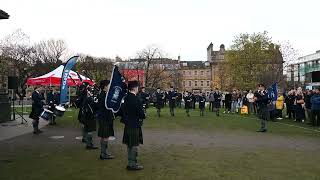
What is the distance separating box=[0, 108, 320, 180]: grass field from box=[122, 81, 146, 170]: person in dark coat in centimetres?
35

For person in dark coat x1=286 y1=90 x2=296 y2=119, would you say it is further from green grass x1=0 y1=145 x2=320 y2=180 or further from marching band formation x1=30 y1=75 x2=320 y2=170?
green grass x1=0 y1=145 x2=320 y2=180

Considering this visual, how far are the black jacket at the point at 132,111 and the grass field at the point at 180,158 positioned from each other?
3.59 feet

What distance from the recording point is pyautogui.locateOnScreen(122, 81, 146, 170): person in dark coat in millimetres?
9000

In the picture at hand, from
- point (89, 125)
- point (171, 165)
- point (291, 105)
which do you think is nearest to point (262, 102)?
point (89, 125)

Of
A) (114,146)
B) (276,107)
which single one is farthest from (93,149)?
(276,107)

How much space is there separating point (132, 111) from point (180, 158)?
232 centimetres

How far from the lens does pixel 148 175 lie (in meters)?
8.52

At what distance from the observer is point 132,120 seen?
908 centimetres

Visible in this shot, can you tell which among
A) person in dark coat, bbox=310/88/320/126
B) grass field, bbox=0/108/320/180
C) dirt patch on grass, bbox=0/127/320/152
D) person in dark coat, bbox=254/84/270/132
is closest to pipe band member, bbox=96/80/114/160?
grass field, bbox=0/108/320/180

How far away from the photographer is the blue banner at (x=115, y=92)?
930 cm

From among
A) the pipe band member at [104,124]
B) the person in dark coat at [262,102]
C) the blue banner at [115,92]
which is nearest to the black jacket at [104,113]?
the pipe band member at [104,124]

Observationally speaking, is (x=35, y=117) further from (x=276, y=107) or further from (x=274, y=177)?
(x=276, y=107)

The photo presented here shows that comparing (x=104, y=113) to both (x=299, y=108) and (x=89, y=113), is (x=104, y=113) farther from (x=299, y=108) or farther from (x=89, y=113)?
(x=299, y=108)

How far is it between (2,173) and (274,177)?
5.83 m
